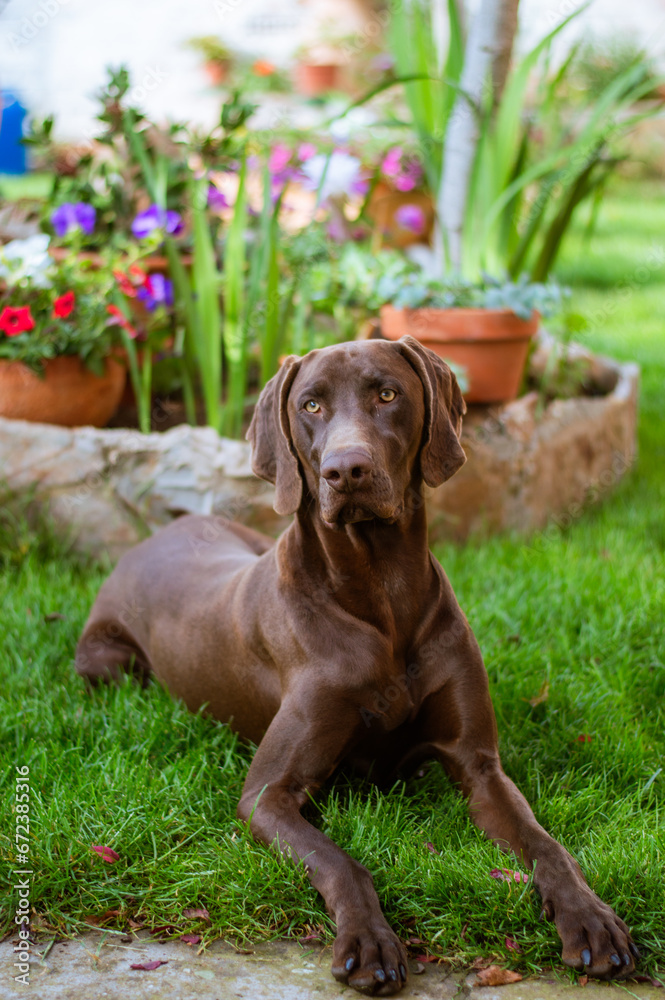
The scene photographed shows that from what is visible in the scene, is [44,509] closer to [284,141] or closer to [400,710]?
[400,710]

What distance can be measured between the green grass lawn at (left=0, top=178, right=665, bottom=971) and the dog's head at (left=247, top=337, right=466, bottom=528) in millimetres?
798

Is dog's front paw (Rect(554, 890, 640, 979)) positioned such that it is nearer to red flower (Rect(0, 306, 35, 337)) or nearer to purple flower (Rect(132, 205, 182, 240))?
red flower (Rect(0, 306, 35, 337))

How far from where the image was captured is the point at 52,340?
14.4ft

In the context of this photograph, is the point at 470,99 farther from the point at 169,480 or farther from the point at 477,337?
the point at 169,480

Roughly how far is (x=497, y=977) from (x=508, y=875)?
234 millimetres

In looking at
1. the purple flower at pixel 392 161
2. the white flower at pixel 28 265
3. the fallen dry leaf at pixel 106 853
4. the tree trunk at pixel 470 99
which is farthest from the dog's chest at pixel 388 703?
the purple flower at pixel 392 161

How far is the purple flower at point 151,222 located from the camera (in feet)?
15.3

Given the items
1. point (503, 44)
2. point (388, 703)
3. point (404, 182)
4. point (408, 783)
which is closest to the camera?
point (388, 703)

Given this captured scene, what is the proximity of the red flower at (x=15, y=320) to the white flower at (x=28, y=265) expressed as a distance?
23 cm

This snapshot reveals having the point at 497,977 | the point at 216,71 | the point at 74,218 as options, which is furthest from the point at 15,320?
the point at 216,71

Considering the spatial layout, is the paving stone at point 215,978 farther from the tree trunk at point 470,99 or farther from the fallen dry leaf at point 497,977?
the tree trunk at point 470,99

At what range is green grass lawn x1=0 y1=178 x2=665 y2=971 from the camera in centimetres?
217

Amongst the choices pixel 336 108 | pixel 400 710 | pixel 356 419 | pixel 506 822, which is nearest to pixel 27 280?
pixel 356 419

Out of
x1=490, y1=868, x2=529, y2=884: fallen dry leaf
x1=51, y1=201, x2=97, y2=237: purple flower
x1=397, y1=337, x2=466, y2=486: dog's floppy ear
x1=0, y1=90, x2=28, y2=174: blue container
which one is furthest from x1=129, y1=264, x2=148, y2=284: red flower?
x1=0, y1=90, x2=28, y2=174: blue container
